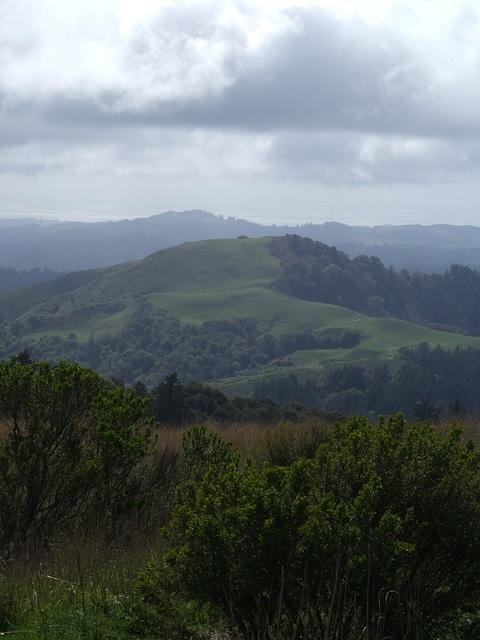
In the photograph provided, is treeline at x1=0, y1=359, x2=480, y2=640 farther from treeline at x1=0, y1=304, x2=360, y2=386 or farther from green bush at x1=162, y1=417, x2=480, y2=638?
treeline at x1=0, y1=304, x2=360, y2=386

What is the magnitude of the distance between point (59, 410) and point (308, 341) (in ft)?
528

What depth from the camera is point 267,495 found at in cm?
406

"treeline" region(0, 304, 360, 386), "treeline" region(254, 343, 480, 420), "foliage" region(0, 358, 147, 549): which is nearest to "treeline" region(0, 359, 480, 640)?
"foliage" region(0, 358, 147, 549)

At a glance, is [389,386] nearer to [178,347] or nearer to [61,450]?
[178,347]

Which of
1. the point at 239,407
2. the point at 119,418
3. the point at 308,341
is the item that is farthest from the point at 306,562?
the point at 308,341

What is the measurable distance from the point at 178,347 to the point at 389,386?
5602cm

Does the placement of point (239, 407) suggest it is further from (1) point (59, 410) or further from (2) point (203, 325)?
(2) point (203, 325)

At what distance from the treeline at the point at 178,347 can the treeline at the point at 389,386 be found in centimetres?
2807

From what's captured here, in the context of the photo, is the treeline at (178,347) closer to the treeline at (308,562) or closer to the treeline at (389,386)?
the treeline at (389,386)

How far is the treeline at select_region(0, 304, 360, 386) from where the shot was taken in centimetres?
15912

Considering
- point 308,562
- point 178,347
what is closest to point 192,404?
point 308,562

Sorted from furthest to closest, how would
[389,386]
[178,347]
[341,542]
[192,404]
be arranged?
[178,347] → [389,386] → [192,404] → [341,542]

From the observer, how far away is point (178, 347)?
166750mm

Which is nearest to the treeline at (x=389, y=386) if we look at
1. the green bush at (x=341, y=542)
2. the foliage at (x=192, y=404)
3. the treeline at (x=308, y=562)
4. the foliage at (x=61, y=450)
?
the foliage at (x=192, y=404)
